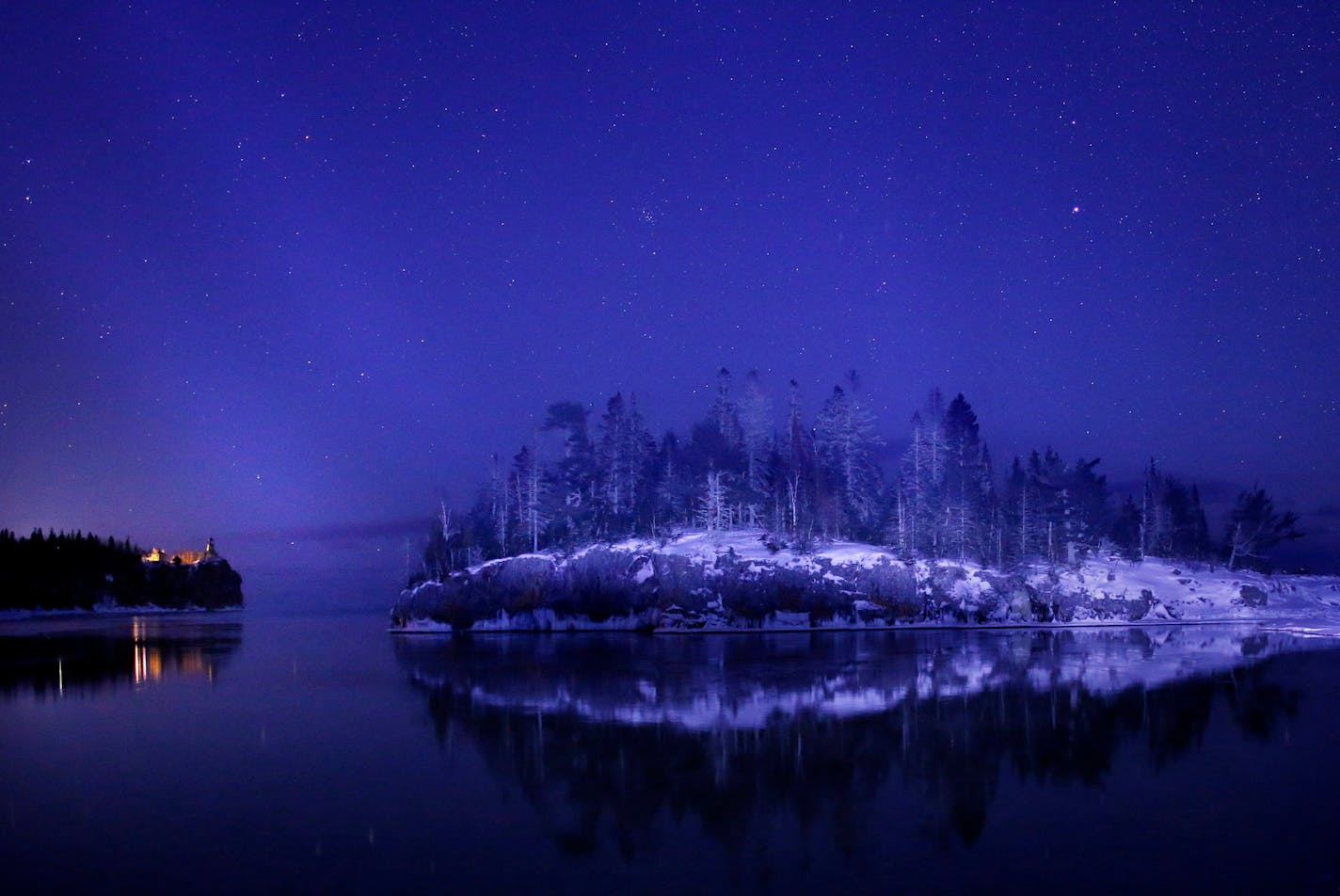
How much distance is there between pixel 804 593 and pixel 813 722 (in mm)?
50998

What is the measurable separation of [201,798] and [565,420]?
81.3 metres

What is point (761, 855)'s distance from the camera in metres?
12.5

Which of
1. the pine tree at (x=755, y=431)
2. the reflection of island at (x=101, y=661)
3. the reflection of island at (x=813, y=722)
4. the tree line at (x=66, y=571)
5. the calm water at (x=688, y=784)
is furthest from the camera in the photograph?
the tree line at (x=66, y=571)

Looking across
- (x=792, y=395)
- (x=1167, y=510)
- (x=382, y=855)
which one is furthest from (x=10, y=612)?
(x=1167, y=510)

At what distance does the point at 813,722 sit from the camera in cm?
2336

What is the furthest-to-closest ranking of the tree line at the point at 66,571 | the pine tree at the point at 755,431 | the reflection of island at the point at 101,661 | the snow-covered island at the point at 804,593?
the tree line at the point at 66,571 < the pine tree at the point at 755,431 < the snow-covered island at the point at 804,593 < the reflection of island at the point at 101,661

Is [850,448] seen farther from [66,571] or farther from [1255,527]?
[66,571]

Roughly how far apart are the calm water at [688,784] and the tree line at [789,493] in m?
50.3

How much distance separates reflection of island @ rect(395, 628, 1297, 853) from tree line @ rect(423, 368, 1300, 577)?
39.3 meters

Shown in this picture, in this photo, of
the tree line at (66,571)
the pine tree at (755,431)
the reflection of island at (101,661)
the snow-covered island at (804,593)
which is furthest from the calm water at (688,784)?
the tree line at (66,571)

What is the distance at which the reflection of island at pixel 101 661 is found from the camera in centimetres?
3831

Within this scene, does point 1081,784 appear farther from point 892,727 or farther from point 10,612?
point 10,612

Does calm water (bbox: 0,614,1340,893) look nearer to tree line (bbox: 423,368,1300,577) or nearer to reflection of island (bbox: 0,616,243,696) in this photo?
reflection of island (bbox: 0,616,243,696)

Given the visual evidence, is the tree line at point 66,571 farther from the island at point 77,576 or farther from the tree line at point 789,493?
the tree line at point 789,493
